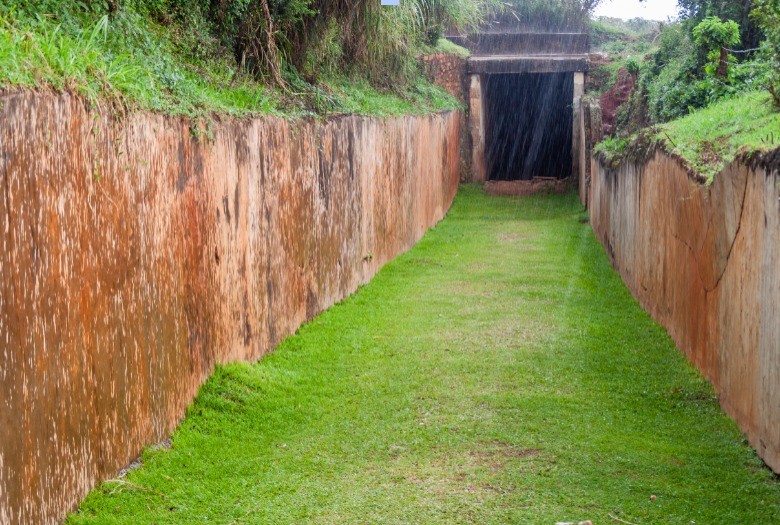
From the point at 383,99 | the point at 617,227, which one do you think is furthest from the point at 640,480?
the point at 383,99

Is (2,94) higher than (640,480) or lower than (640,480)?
higher

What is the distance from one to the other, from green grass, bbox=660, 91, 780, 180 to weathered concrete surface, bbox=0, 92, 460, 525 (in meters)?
3.16

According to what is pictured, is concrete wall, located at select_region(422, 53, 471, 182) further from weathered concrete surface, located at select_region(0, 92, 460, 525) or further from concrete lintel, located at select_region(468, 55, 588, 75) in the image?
weathered concrete surface, located at select_region(0, 92, 460, 525)

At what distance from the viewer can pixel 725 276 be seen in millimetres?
5629

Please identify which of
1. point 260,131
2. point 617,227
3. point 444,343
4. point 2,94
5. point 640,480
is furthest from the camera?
point 617,227

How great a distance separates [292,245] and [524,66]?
49.2 feet

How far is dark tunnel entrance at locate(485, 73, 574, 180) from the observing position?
25.0 meters

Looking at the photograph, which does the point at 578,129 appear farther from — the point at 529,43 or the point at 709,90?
the point at 709,90

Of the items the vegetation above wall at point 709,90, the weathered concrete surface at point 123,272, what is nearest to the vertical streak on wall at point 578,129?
the vegetation above wall at point 709,90

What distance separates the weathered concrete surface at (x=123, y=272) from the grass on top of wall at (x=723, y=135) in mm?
3155

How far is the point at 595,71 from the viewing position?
858 inches

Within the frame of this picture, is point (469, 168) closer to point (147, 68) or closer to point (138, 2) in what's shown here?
point (138, 2)

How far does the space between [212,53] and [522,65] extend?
14.4m

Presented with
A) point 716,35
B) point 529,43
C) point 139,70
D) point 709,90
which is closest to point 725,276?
point 139,70
